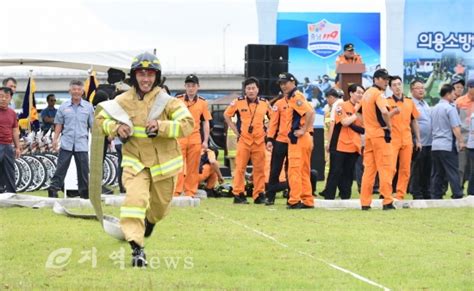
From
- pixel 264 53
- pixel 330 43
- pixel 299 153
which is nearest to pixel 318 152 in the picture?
pixel 264 53

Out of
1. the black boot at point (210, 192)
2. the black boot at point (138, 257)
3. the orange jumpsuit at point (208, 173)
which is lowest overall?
the black boot at point (210, 192)

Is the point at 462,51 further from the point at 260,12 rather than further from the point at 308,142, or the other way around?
the point at 308,142

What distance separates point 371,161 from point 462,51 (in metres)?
19.4

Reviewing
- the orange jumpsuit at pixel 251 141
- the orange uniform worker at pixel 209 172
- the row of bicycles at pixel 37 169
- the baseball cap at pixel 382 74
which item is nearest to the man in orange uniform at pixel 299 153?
the baseball cap at pixel 382 74

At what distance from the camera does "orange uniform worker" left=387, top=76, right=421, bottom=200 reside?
723 inches

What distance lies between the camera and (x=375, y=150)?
1744cm

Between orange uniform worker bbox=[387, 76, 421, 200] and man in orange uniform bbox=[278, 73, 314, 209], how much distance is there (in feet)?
4.49

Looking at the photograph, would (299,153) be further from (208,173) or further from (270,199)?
(208,173)

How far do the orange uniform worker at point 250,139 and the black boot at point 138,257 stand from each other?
9.11 meters

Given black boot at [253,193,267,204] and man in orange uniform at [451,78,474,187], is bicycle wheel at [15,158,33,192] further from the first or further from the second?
man in orange uniform at [451,78,474,187]

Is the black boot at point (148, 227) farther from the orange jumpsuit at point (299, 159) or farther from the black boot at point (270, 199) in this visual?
the black boot at point (270, 199)

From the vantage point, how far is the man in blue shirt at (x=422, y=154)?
807 inches

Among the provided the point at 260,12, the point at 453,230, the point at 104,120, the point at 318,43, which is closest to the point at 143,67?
the point at 104,120

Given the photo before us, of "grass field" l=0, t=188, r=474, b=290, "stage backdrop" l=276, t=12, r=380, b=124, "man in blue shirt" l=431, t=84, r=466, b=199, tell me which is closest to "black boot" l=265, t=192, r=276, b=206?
"grass field" l=0, t=188, r=474, b=290
